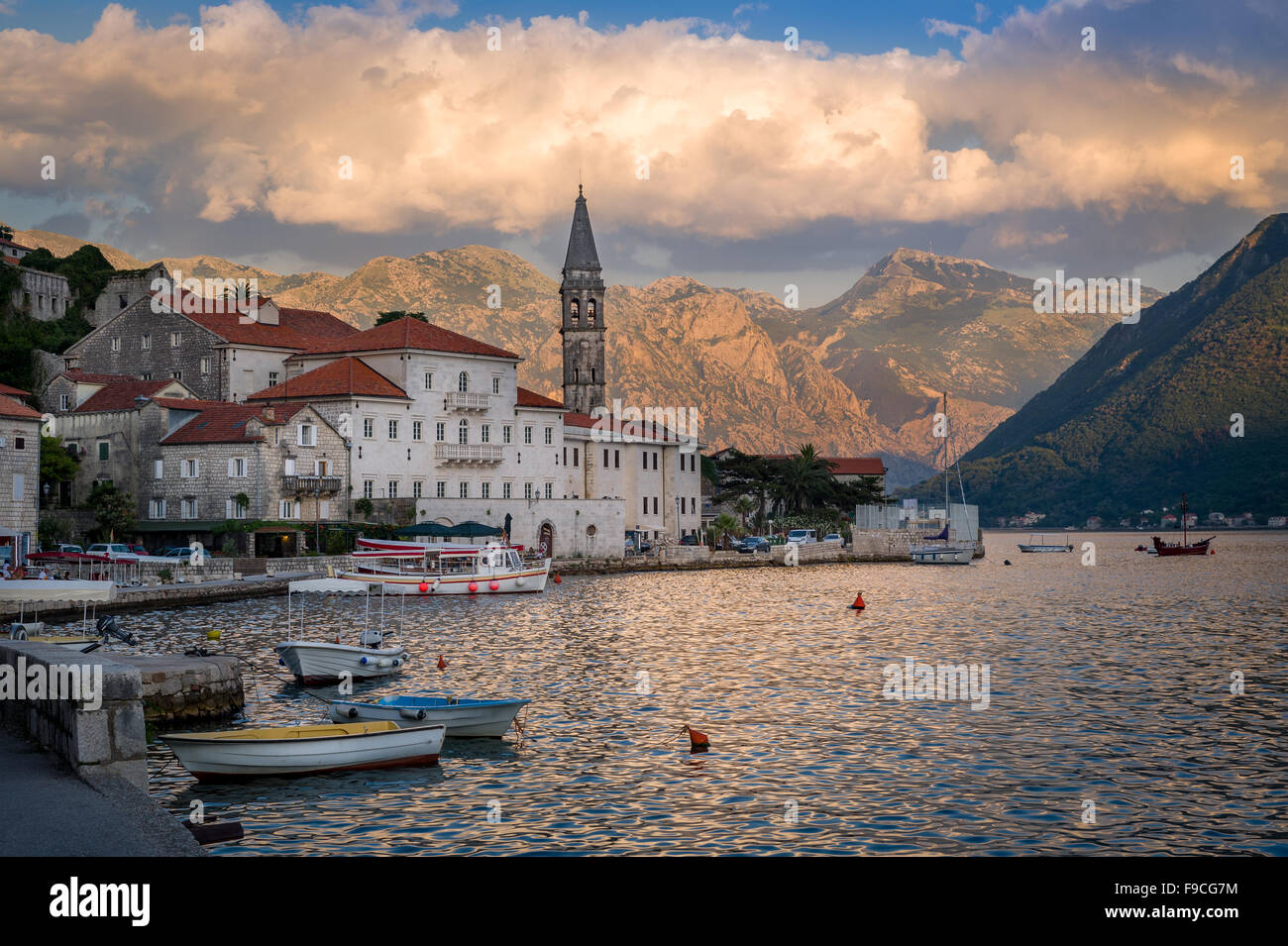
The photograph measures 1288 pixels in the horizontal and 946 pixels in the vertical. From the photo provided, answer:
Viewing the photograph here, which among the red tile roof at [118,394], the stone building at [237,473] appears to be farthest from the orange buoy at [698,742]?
the red tile roof at [118,394]

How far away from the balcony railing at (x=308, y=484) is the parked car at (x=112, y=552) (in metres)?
10.8

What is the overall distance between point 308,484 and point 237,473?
4.73 metres

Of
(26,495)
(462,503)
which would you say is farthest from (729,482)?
(26,495)

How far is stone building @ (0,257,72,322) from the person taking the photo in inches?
4008

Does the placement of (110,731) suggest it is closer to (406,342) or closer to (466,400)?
(406,342)

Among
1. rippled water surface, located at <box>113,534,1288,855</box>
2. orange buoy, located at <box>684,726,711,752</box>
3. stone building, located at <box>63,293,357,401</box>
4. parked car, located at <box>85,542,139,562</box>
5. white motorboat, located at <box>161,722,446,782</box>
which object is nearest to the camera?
rippled water surface, located at <box>113,534,1288,855</box>

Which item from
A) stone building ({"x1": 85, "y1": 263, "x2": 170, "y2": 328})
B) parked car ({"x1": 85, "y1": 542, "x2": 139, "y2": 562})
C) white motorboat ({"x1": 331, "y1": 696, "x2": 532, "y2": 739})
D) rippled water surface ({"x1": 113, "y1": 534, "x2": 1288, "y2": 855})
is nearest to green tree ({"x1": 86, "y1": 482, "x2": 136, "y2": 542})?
parked car ({"x1": 85, "y1": 542, "x2": 139, "y2": 562})

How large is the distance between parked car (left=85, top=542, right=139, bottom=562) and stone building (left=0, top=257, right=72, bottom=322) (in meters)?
38.3

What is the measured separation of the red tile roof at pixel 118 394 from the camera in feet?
277

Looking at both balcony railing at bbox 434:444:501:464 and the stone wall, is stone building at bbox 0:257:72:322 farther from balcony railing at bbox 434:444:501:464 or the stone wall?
the stone wall

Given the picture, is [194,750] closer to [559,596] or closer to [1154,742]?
[1154,742]

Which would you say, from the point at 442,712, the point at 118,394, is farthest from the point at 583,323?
the point at 442,712

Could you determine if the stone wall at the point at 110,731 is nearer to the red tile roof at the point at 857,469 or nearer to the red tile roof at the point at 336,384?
the red tile roof at the point at 336,384

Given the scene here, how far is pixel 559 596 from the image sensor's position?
71875mm
